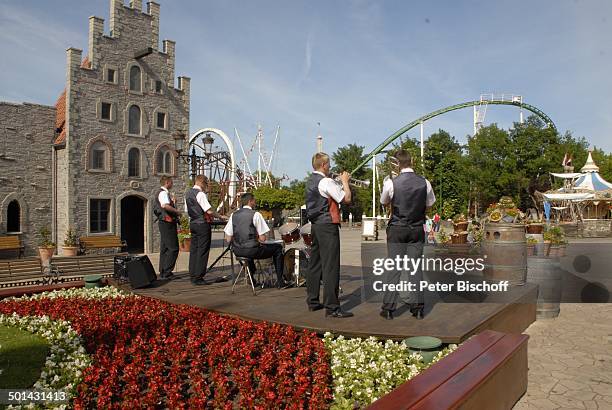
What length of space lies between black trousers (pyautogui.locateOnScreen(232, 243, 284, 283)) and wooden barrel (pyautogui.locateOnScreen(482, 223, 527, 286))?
3504 millimetres

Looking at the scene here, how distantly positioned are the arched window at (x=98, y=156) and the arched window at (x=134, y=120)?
1.65 metres

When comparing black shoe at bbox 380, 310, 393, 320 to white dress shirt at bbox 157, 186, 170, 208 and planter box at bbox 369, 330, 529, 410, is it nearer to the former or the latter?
planter box at bbox 369, 330, 529, 410

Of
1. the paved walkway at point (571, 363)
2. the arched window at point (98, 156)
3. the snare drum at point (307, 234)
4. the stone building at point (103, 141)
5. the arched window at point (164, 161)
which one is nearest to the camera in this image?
the paved walkway at point (571, 363)

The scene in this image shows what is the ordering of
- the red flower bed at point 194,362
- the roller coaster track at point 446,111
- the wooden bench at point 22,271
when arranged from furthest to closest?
the roller coaster track at point 446,111 → the wooden bench at point 22,271 → the red flower bed at point 194,362

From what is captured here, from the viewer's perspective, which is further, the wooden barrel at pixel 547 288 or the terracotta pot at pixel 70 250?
the terracotta pot at pixel 70 250

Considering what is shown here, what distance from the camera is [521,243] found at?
8.00 meters

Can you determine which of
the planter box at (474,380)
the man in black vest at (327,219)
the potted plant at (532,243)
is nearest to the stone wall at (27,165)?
the man in black vest at (327,219)

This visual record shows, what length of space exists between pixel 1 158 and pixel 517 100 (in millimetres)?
53082

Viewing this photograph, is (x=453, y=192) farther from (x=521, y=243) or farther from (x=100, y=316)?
(x=100, y=316)

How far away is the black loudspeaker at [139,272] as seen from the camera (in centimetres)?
810

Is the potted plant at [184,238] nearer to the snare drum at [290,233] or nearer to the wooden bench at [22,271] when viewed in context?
the wooden bench at [22,271]

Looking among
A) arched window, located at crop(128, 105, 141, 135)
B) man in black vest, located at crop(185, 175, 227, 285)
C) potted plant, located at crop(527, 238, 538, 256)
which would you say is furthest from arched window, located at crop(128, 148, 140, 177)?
potted plant, located at crop(527, 238, 538, 256)

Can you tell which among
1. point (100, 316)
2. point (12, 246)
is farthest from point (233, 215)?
point (12, 246)

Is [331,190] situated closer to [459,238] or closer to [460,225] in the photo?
[459,238]
